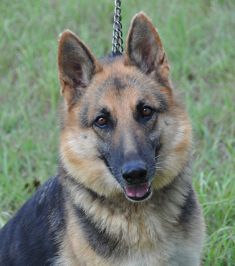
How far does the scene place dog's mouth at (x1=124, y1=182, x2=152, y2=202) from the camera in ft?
12.1

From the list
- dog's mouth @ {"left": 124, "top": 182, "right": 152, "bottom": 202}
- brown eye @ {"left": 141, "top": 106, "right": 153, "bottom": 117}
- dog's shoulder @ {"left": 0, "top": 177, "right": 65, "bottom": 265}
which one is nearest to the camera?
dog's mouth @ {"left": 124, "top": 182, "right": 152, "bottom": 202}

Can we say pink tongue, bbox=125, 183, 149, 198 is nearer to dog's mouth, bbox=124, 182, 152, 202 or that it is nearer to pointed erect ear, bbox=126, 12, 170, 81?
dog's mouth, bbox=124, 182, 152, 202

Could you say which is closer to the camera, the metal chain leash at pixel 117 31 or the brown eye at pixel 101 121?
the brown eye at pixel 101 121

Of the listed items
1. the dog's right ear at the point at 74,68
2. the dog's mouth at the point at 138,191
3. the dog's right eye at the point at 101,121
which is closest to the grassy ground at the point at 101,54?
the dog's mouth at the point at 138,191

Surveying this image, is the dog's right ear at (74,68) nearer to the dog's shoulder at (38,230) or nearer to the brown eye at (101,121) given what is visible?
the brown eye at (101,121)

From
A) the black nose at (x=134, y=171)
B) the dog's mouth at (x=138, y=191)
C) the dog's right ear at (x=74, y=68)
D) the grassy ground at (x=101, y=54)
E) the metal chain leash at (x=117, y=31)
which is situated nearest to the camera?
the black nose at (x=134, y=171)

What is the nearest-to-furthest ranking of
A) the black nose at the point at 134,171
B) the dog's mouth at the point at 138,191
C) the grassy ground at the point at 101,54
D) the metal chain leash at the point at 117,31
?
the black nose at the point at 134,171 < the dog's mouth at the point at 138,191 < the metal chain leash at the point at 117,31 < the grassy ground at the point at 101,54

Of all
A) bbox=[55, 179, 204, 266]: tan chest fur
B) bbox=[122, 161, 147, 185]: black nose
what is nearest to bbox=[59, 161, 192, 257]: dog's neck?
bbox=[55, 179, 204, 266]: tan chest fur

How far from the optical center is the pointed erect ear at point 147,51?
3889mm

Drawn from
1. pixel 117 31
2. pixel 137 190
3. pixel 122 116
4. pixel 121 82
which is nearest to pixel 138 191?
pixel 137 190

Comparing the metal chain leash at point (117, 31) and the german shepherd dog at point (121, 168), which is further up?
the metal chain leash at point (117, 31)

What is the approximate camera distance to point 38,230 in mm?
4094

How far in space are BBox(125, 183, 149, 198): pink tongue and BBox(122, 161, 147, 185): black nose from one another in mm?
102

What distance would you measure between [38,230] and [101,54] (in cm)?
345
